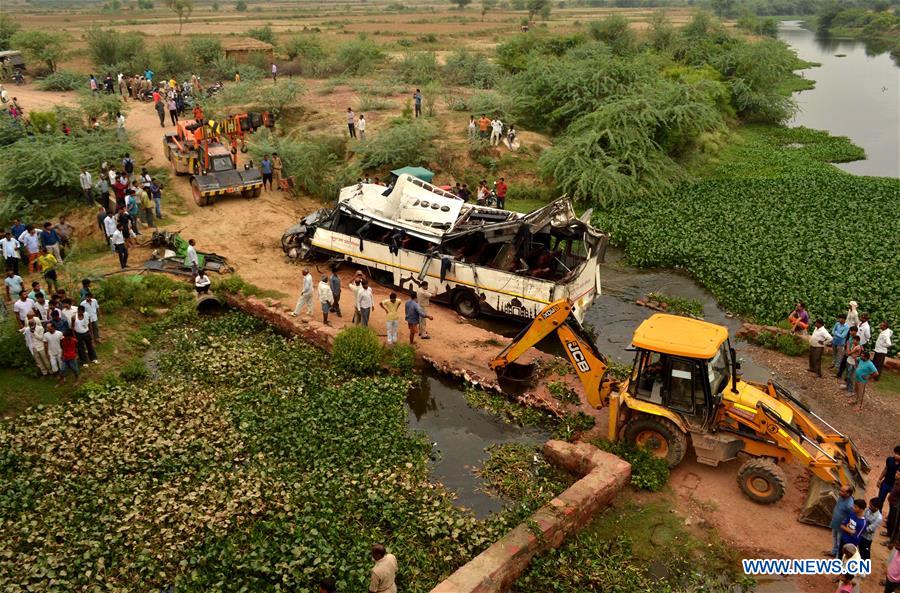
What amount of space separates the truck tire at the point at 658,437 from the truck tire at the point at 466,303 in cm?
615

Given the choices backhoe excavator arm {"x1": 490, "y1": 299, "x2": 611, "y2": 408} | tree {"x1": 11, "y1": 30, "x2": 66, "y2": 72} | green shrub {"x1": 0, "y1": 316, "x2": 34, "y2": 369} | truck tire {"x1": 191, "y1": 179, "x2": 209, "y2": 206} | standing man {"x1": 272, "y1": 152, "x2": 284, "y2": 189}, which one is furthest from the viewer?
tree {"x1": 11, "y1": 30, "x2": 66, "y2": 72}

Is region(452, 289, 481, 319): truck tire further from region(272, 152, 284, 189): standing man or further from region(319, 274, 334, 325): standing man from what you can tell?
region(272, 152, 284, 189): standing man

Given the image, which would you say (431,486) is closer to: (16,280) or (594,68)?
(16,280)

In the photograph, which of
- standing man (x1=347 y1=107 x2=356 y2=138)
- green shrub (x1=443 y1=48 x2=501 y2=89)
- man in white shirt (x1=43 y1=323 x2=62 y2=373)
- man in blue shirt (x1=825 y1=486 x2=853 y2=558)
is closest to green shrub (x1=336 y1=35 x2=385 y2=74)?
green shrub (x1=443 y1=48 x2=501 y2=89)

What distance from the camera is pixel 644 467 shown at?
11.1m

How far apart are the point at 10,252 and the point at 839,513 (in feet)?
57.8

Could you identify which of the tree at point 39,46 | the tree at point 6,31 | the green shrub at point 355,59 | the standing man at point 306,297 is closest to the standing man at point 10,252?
the standing man at point 306,297

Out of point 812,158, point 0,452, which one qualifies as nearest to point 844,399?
point 0,452

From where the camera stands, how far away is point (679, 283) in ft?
64.4

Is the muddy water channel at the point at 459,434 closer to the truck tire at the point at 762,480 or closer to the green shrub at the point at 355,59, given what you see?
the truck tire at the point at 762,480

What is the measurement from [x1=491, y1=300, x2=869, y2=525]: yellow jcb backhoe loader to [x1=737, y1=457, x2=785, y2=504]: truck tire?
14 millimetres

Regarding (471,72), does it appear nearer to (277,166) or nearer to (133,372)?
(277,166)

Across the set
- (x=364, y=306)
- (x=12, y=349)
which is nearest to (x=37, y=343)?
(x=12, y=349)

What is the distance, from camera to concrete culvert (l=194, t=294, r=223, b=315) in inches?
659
